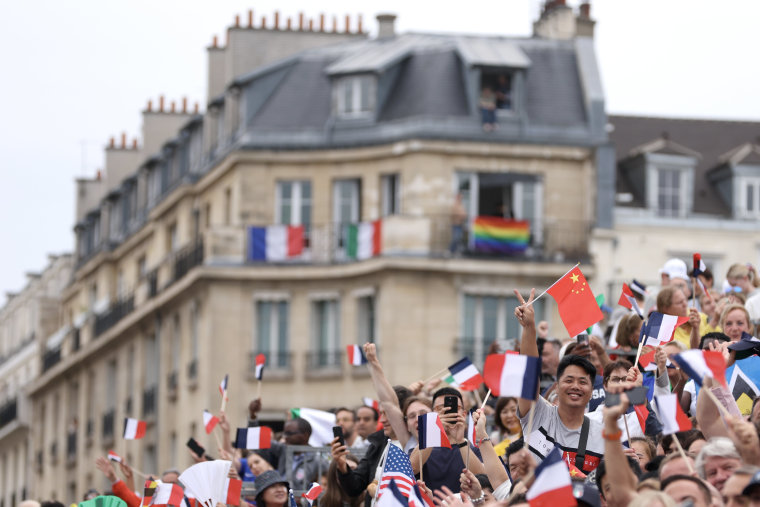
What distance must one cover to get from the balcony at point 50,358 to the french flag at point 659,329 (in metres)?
50.1

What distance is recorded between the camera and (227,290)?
48125 mm

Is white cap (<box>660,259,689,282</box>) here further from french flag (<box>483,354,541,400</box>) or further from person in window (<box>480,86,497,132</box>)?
person in window (<box>480,86,497,132</box>)

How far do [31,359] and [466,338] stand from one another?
110 ft

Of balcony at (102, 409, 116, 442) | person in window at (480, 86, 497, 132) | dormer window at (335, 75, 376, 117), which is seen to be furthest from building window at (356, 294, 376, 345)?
balcony at (102, 409, 116, 442)

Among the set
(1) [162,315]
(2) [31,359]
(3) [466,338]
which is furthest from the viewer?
(2) [31,359]

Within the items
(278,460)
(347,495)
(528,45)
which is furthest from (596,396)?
(528,45)

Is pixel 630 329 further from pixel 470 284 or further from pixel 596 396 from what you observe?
pixel 470 284

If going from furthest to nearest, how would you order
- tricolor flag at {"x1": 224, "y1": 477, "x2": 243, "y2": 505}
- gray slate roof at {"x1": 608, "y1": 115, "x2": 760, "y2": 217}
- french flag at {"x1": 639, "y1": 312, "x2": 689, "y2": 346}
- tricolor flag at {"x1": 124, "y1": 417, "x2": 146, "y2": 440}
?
gray slate roof at {"x1": 608, "y1": 115, "x2": 760, "y2": 217}, tricolor flag at {"x1": 124, "y1": 417, "x2": 146, "y2": 440}, french flag at {"x1": 639, "y1": 312, "x2": 689, "y2": 346}, tricolor flag at {"x1": 224, "y1": 477, "x2": 243, "y2": 505}

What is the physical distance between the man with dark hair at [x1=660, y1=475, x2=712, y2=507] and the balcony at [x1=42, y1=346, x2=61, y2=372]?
55.3 m

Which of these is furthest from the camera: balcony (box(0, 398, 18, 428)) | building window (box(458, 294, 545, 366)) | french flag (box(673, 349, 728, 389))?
balcony (box(0, 398, 18, 428))

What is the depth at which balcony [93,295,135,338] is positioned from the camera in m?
57.1

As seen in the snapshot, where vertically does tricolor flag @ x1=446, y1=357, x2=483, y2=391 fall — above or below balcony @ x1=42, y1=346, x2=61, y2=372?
above

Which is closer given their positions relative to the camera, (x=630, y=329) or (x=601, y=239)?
(x=630, y=329)

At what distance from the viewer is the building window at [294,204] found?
47938mm
